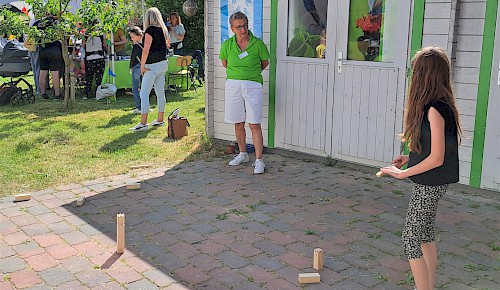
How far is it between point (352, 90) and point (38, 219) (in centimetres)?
365

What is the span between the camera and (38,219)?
5.12 meters

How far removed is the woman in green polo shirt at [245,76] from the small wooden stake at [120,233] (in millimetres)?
2547

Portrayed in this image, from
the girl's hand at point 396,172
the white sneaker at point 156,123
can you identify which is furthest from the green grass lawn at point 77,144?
the girl's hand at point 396,172

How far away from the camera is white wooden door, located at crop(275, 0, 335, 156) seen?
686 cm

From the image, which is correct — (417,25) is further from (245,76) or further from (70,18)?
(70,18)

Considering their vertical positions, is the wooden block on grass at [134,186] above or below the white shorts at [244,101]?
below

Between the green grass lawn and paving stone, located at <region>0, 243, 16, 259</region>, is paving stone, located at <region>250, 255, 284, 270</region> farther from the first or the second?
the green grass lawn

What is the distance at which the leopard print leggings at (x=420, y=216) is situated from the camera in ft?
11.0

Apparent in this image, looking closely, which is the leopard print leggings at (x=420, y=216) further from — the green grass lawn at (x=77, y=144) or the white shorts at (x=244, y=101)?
the green grass lawn at (x=77, y=144)

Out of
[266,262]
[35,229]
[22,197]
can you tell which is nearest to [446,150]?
[266,262]

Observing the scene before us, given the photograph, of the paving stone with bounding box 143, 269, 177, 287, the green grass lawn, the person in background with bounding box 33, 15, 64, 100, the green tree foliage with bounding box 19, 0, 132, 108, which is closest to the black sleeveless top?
the paving stone with bounding box 143, 269, 177, 287

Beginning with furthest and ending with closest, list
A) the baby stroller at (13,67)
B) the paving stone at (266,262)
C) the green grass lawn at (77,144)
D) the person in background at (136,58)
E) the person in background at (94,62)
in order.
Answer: the person in background at (94,62), the baby stroller at (13,67), the person in background at (136,58), the green grass lawn at (77,144), the paving stone at (266,262)

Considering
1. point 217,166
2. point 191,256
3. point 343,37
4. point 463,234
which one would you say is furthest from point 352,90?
point 191,256

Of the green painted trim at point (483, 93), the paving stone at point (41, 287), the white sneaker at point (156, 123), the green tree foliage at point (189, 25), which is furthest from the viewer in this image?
the green tree foliage at point (189, 25)
